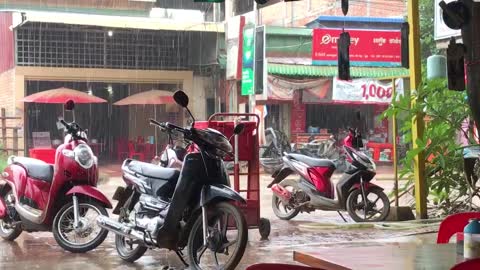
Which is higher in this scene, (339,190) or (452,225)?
(452,225)

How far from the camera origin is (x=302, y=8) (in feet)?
68.9

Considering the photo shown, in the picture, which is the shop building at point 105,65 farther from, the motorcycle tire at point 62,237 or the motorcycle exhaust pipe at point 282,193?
the motorcycle tire at point 62,237

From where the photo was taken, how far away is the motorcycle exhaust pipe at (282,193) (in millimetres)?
8719

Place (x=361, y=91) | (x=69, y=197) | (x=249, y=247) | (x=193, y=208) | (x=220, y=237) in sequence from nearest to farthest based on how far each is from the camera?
(x=220, y=237) → (x=193, y=208) → (x=69, y=197) → (x=249, y=247) → (x=361, y=91)

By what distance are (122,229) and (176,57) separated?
45.4 feet

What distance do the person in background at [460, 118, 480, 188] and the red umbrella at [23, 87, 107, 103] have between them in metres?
10.7

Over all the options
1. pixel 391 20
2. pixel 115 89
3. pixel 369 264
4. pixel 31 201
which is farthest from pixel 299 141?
pixel 369 264

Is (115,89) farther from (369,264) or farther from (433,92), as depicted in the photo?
(369,264)

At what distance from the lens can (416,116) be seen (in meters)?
7.89

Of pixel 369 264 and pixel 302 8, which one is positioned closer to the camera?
pixel 369 264

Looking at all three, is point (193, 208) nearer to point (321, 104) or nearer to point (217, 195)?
point (217, 195)

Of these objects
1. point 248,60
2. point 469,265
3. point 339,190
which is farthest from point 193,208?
point 248,60

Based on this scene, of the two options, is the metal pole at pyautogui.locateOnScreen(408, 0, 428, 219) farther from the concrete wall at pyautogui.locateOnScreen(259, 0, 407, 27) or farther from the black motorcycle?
the concrete wall at pyautogui.locateOnScreen(259, 0, 407, 27)

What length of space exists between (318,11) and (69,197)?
1506cm
